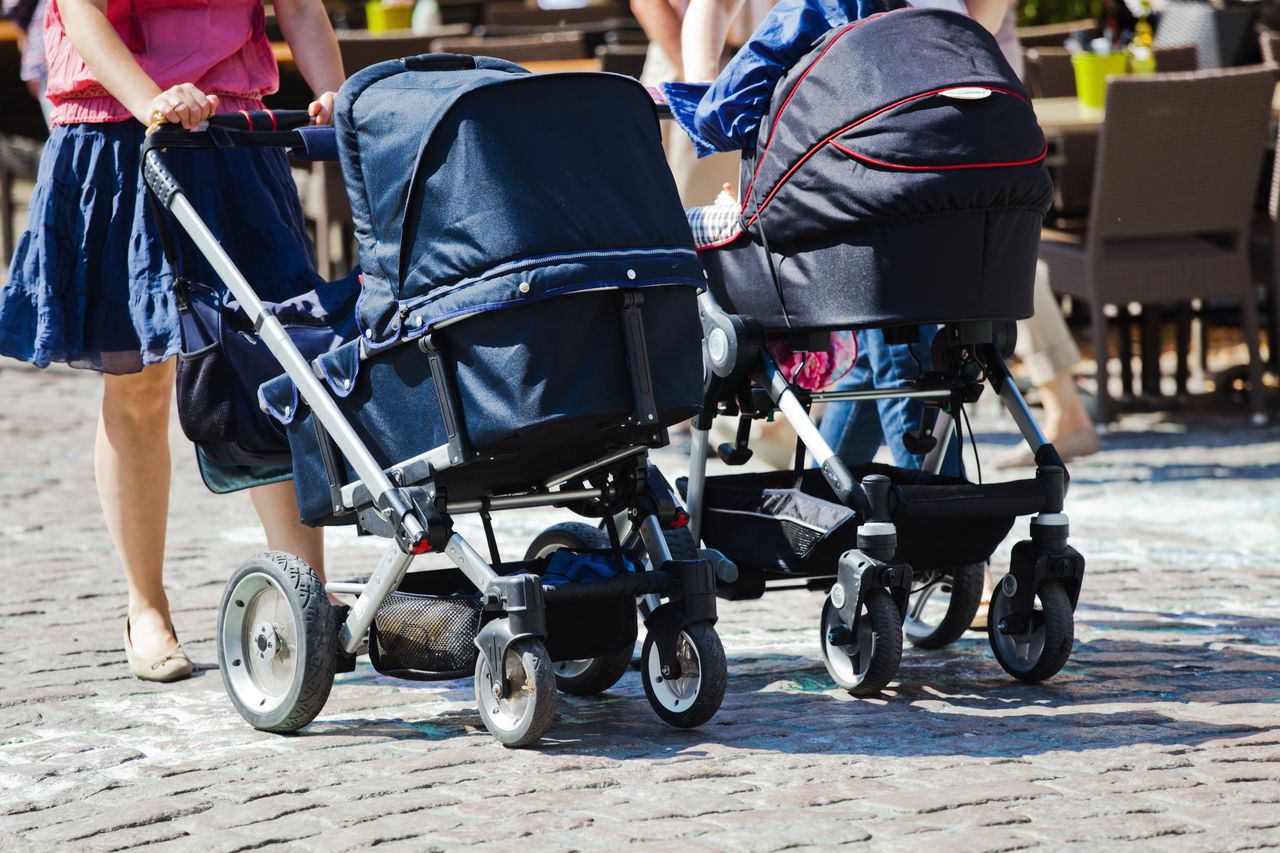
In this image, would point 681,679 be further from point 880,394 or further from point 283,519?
point 283,519

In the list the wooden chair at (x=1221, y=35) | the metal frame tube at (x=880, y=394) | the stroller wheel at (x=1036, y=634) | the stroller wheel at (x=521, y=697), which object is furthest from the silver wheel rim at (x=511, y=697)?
the wooden chair at (x=1221, y=35)

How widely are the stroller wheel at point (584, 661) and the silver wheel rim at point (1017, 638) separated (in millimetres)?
798

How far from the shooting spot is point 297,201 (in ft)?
13.5

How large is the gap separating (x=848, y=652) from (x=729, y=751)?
446mm

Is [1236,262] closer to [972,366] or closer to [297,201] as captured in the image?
[972,366]

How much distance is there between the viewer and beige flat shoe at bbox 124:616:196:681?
402cm

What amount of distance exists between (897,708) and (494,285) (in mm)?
1278

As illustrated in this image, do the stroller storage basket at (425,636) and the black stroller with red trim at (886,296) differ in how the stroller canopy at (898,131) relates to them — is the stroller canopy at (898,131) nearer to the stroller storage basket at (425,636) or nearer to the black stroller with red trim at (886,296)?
the black stroller with red trim at (886,296)

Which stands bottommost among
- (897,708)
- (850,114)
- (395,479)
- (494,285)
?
(897,708)

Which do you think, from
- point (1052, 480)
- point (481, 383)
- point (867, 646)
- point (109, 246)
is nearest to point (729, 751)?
point (867, 646)

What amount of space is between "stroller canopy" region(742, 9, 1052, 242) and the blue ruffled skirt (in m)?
1.09

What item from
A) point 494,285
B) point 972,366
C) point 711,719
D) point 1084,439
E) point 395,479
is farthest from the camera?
point 1084,439

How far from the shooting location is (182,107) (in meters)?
3.51

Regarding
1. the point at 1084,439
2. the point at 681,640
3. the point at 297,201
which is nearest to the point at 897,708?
the point at 681,640
